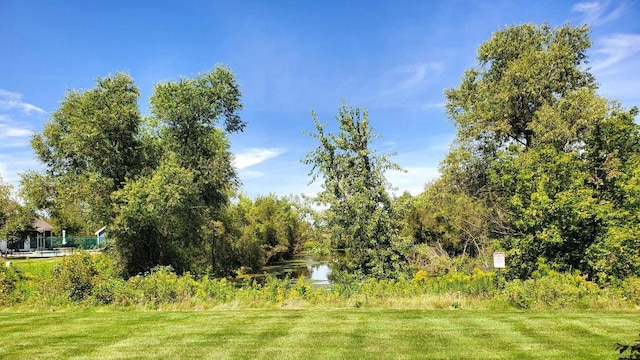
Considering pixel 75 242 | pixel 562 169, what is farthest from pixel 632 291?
pixel 75 242

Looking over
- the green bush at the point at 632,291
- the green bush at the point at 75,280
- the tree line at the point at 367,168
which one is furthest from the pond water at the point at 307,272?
the green bush at the point at 632,291

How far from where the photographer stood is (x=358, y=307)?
10.4 metres

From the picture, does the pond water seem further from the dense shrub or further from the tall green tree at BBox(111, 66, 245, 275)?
the dense shrub

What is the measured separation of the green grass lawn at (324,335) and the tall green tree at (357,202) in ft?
14.9

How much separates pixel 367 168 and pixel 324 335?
784 centimetres

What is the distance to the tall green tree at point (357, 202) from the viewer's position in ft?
45.6

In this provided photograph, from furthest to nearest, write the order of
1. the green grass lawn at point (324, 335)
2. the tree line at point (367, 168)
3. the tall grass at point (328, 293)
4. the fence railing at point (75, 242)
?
the fence railing at point (75, 242)
the tree line at point (367, 168)
the tall grass at point (328, 293)
the green grass lawn at point (324, 335)

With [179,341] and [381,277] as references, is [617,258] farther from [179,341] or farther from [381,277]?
[179,341]

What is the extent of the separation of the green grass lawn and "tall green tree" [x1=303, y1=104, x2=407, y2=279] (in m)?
4.53

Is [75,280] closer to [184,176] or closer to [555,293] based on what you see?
[184,176]

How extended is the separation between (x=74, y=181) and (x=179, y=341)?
59.4 feet

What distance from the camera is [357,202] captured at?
13.9 meters

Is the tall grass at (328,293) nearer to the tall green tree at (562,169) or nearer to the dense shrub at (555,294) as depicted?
the dense shrub at (555,294)

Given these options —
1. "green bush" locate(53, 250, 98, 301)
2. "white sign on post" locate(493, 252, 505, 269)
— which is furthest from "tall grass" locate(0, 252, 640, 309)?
"white sign on post" locate(493, 252, 505, 269)
